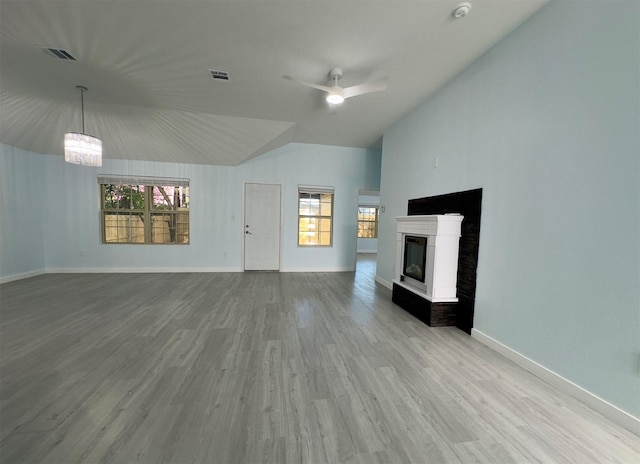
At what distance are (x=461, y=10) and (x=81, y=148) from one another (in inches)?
174

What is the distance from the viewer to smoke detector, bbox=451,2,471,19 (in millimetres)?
1969

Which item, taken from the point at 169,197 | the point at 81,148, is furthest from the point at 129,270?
the point at 81,148

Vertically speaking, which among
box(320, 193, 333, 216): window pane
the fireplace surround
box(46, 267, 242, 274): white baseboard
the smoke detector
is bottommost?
box(46, 267, 242, 274): white baseboard

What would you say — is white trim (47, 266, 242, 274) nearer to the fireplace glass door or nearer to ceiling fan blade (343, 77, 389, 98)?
the fireplace glass door

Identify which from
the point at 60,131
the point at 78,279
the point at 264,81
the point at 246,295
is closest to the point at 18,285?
the point at 78,279

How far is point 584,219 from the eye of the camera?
1.73 meters

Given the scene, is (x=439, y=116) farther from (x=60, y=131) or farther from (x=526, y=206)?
(x=60, y=131)

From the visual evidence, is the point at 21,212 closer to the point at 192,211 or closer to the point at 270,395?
the point at 192,211

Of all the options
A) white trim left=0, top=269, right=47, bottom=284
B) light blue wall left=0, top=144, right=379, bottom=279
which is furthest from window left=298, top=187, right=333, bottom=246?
white trim left=0, top=269, right=47, bottom=284

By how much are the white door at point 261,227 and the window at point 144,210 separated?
1.34 meters

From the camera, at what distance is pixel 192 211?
5555 mm

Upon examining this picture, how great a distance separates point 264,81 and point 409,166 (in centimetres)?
249

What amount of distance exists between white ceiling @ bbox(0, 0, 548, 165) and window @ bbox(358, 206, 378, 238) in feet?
16.8

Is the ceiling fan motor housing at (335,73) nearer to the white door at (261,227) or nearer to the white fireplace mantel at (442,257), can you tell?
the white fireplace mantel at (442,257)
